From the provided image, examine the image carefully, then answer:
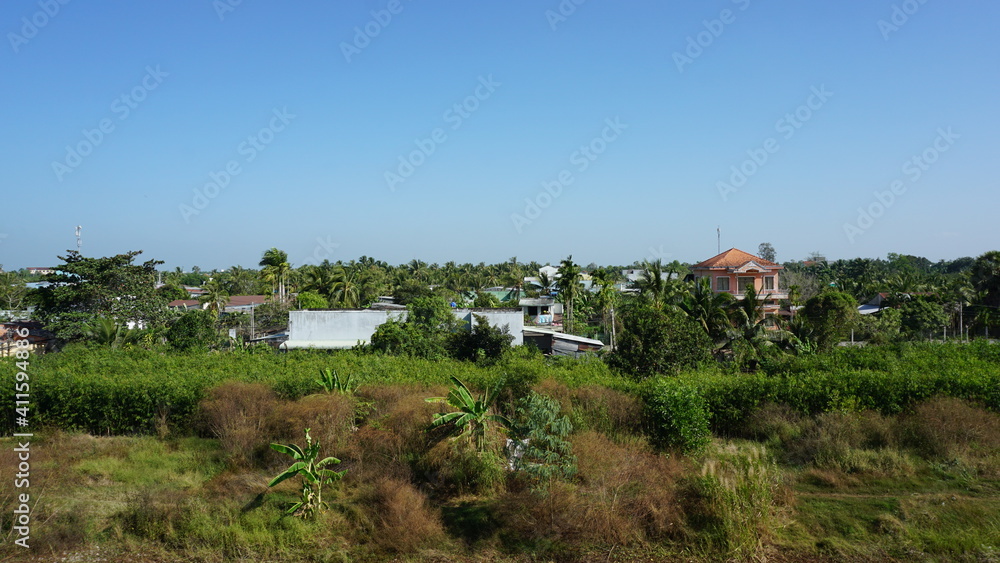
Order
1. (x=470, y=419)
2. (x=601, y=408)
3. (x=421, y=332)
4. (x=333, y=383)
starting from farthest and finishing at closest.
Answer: (x=421, y=332)
(x=333, y=383)
(x=601, y=408)
(x=470, y=419)

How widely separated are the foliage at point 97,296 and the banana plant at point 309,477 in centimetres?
1867

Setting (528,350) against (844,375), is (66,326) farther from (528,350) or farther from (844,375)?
(844,375)

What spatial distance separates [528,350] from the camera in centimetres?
1759

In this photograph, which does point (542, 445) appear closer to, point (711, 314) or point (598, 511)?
point (598, 511)

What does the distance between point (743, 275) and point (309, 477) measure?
94.6ft

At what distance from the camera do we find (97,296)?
25.0 m

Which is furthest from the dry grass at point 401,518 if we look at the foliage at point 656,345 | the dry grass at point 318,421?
the foliage at point 656,345

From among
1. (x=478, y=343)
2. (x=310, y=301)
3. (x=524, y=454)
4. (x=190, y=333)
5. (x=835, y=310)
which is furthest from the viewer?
(x=310, y=301)

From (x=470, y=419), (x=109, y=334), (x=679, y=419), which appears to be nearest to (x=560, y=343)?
(x=679, y=419)

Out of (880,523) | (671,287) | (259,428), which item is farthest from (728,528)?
(671,287)

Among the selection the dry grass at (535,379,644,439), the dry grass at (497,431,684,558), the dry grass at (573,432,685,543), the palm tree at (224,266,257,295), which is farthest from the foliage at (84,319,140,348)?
the palm tree at (224,266,257,295)

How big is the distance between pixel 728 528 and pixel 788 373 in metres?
6.89

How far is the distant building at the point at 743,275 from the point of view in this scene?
32.3 meters

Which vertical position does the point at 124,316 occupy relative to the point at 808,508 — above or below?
above
